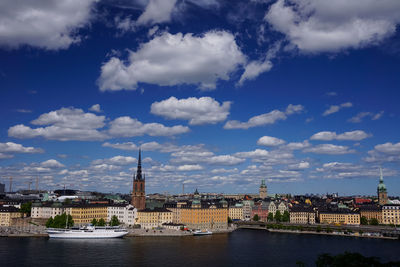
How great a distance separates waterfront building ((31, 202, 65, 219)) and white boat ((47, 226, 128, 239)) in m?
20.9

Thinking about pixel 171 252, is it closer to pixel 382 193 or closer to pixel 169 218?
pixel 169 218

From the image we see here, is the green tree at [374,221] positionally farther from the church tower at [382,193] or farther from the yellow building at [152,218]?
the yellow building at [152,218]

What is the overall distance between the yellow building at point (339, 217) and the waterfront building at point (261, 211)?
2353 cm

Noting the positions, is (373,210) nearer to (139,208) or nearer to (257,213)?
(257,213)

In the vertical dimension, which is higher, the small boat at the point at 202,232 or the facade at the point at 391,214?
the facade at the point at 391,214

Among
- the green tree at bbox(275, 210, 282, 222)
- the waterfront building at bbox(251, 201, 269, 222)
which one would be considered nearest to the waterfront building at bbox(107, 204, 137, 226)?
the green tree at bbox(275, 210, 282, 222)

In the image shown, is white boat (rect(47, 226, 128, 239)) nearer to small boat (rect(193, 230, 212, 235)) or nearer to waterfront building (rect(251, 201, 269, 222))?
small boat (rect(193, 230, 212, 235))

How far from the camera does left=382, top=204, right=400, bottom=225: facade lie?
14038cm

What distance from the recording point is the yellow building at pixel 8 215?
117 meters

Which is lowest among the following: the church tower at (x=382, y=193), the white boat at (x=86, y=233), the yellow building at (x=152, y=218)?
the white boat at (x=86, y=233)

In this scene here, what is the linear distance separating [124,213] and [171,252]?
5477 centimetres

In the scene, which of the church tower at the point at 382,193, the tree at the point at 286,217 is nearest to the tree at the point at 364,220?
the tree at the point at 286,217

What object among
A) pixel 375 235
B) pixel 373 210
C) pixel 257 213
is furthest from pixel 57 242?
pixel 373 210

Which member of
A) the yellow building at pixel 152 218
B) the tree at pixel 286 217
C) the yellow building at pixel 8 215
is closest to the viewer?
the yellow building at pixel 8 215
